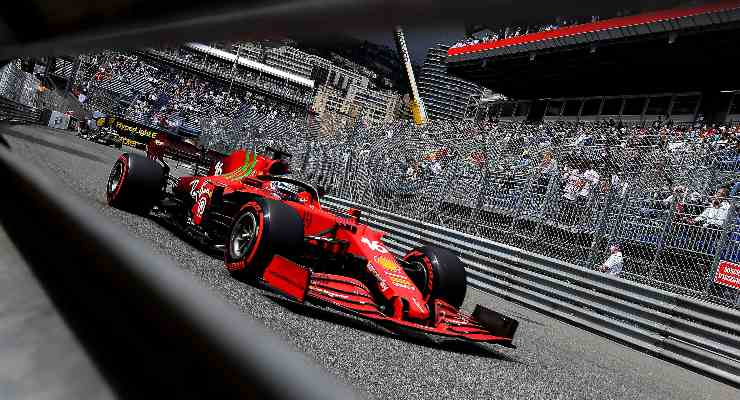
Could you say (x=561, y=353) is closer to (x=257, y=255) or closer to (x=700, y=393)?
(x=700, y=393)

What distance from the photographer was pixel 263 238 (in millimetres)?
4434

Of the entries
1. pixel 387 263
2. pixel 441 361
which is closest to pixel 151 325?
pixel 441 361

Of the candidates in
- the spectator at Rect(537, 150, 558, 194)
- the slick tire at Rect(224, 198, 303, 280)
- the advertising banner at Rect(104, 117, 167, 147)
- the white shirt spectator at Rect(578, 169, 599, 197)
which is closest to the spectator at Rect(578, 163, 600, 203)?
the white shirt spectator at Rect(578, 169, 599, 197)

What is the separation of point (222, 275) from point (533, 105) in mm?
24678

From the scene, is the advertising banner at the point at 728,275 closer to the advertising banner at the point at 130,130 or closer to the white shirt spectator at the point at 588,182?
the white shirt spectator at the point at 588,182

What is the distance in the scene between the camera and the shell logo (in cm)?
464

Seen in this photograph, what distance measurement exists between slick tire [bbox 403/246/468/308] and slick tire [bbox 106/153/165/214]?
269 cm

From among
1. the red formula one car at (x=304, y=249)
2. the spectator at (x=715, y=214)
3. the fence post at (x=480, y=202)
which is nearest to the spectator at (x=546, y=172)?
the fence post at (x=480, y=202)

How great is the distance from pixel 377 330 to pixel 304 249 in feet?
3.44

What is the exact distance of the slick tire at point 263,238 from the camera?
444 cm

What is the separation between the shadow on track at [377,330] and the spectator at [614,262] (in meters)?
4.06

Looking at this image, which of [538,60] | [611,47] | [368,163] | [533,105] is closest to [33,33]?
[368,163]

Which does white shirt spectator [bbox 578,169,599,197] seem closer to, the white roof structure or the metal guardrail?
the white roof structure

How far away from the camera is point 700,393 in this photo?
5297mm
